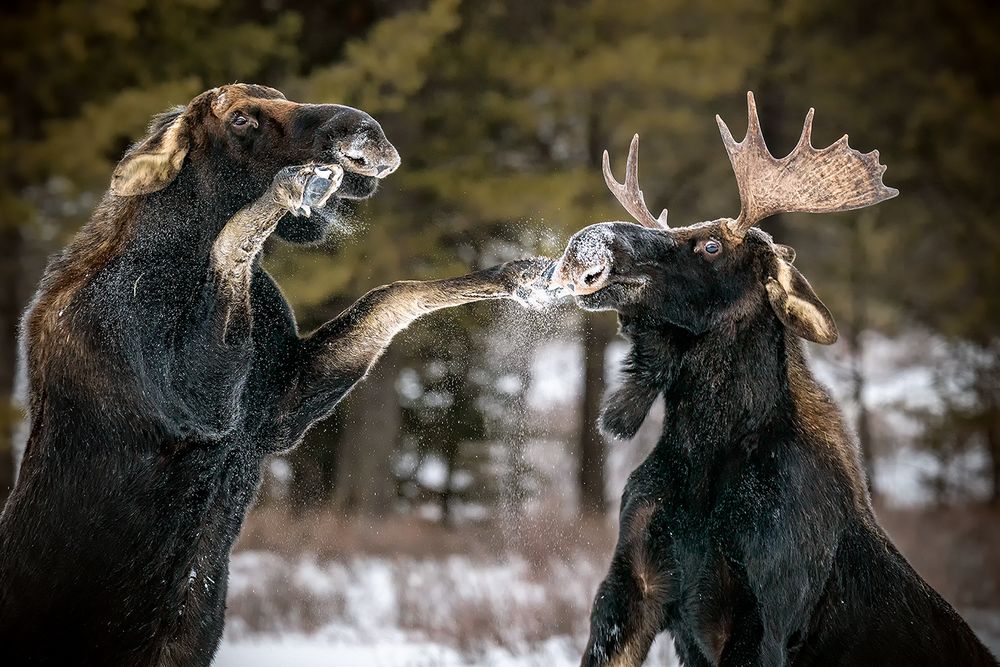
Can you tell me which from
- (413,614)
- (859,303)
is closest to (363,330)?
(413,614)

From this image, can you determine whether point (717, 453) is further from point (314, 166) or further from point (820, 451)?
point (314, 166)

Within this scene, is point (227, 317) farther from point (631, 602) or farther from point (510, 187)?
point (510, 187)

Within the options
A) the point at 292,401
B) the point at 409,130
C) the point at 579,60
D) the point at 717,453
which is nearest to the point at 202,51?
the point at 409,130

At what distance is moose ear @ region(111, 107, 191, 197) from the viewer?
473cm

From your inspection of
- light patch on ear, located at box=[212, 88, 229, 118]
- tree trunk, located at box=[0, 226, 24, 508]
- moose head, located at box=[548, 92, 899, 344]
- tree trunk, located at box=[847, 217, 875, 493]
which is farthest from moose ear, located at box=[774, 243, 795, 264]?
tree trunk, located at box=[847, 217, 875, 493]

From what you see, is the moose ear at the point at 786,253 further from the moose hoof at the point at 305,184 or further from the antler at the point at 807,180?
the moose hoof at the point at 305,184

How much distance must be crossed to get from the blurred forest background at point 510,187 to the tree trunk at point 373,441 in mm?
43

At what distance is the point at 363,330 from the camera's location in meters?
5.12

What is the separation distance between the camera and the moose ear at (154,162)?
473 cm

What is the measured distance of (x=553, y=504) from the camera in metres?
13.9

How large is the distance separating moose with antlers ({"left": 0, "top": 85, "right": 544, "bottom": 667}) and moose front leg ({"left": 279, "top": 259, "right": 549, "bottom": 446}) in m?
0.26

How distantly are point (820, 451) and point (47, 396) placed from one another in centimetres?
298

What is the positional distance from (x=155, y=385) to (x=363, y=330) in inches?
36.1

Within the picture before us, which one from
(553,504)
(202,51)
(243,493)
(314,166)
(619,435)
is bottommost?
(243,493)
